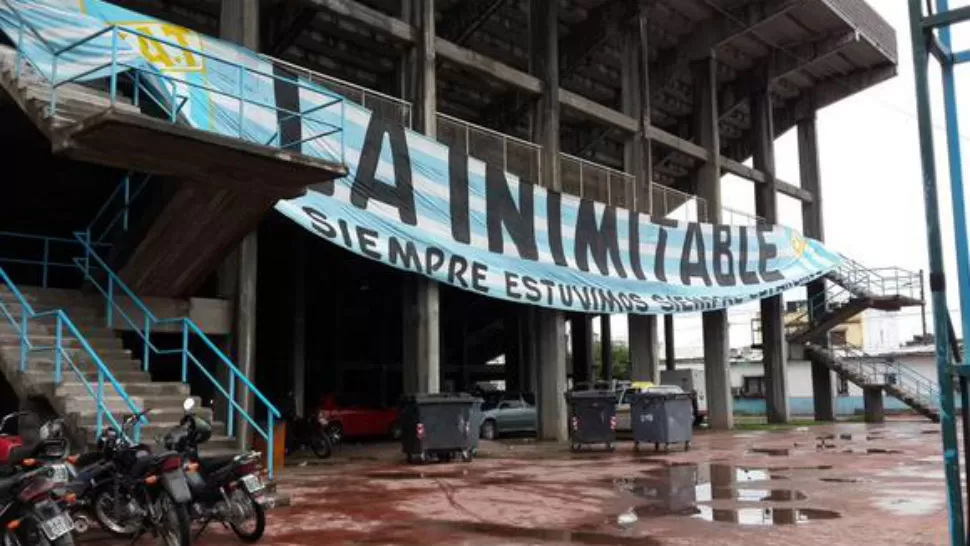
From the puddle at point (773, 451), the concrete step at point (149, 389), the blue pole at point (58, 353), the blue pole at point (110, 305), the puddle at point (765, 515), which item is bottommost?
the puddle at point (773, 451)

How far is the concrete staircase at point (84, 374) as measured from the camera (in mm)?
10047

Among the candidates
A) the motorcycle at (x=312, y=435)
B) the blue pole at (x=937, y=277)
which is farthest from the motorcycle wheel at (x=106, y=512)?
the motorcycle at (x=312, y=435)

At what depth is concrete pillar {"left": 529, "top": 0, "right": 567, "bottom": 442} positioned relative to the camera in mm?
23188

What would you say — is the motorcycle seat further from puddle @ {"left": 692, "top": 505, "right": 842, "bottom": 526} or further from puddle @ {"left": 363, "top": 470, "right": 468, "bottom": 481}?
puddle @ {"left": 363, "top": 470, "right": 468, "bottom": 481}

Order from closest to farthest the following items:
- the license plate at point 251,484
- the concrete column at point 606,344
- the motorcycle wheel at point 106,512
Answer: the license plate at point 251,484 → the motorcycle wheel at point 106,512 → the concrete column at point 606,344

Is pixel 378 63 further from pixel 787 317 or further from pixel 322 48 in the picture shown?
pixel 787 317

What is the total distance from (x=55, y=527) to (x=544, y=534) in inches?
172

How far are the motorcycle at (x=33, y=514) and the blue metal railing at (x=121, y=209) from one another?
6866 mm

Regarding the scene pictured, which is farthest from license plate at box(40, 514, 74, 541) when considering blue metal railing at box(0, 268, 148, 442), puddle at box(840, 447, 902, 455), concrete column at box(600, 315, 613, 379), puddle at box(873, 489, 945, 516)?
concrete column at box(600, 315, 613, 379)

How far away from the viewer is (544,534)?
8.62m

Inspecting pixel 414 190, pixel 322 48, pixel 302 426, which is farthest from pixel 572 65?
pixel 302 426

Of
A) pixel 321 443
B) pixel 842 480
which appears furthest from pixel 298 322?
pixel 842 480

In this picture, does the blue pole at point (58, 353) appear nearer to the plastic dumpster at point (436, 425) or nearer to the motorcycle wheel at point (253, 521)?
the motorcycle wheel at point (253, 521)

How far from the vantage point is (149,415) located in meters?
10.5
